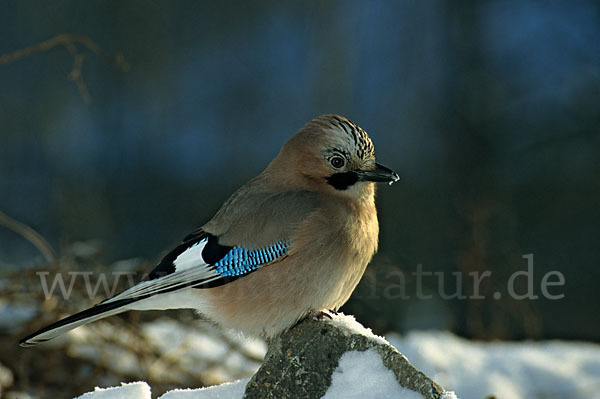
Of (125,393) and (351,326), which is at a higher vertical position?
(351,326)

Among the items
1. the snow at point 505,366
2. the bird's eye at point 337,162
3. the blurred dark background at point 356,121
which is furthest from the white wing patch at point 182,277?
the blurred dark background at point 356,121

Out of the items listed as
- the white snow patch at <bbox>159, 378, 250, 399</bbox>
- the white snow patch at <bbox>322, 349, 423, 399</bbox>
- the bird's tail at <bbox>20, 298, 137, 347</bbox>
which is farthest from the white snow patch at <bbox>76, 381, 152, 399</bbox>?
the white snow patch at <bbox>322, 349, 423, 399</bbox>

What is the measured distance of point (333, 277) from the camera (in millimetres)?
3041

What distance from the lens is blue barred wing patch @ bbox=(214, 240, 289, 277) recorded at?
120 inches

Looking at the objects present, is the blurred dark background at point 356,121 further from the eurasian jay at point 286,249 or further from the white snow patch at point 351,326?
the white snow patch at point 351,326

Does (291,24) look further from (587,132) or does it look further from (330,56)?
(587,132)

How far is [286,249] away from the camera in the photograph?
3.05 meters

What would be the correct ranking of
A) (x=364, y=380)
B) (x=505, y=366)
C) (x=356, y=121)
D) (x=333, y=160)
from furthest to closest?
(x=356, y=121)
(x=505, y=366)
(x=333, y=160)
(x=364, y=380)

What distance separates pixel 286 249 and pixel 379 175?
469 mm

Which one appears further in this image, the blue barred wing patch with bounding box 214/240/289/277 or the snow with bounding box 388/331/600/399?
the snow with bounding box 388/331/600/399

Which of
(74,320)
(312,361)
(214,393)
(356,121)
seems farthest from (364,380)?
(356,121)

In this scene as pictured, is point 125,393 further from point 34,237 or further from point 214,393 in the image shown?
point 34,237

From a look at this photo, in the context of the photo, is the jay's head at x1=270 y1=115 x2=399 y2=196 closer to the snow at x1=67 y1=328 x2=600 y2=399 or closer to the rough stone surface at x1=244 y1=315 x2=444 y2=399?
the rough stone surface at x1=244 y1=315 x2=444 y2=399

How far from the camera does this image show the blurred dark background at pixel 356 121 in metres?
6.94
